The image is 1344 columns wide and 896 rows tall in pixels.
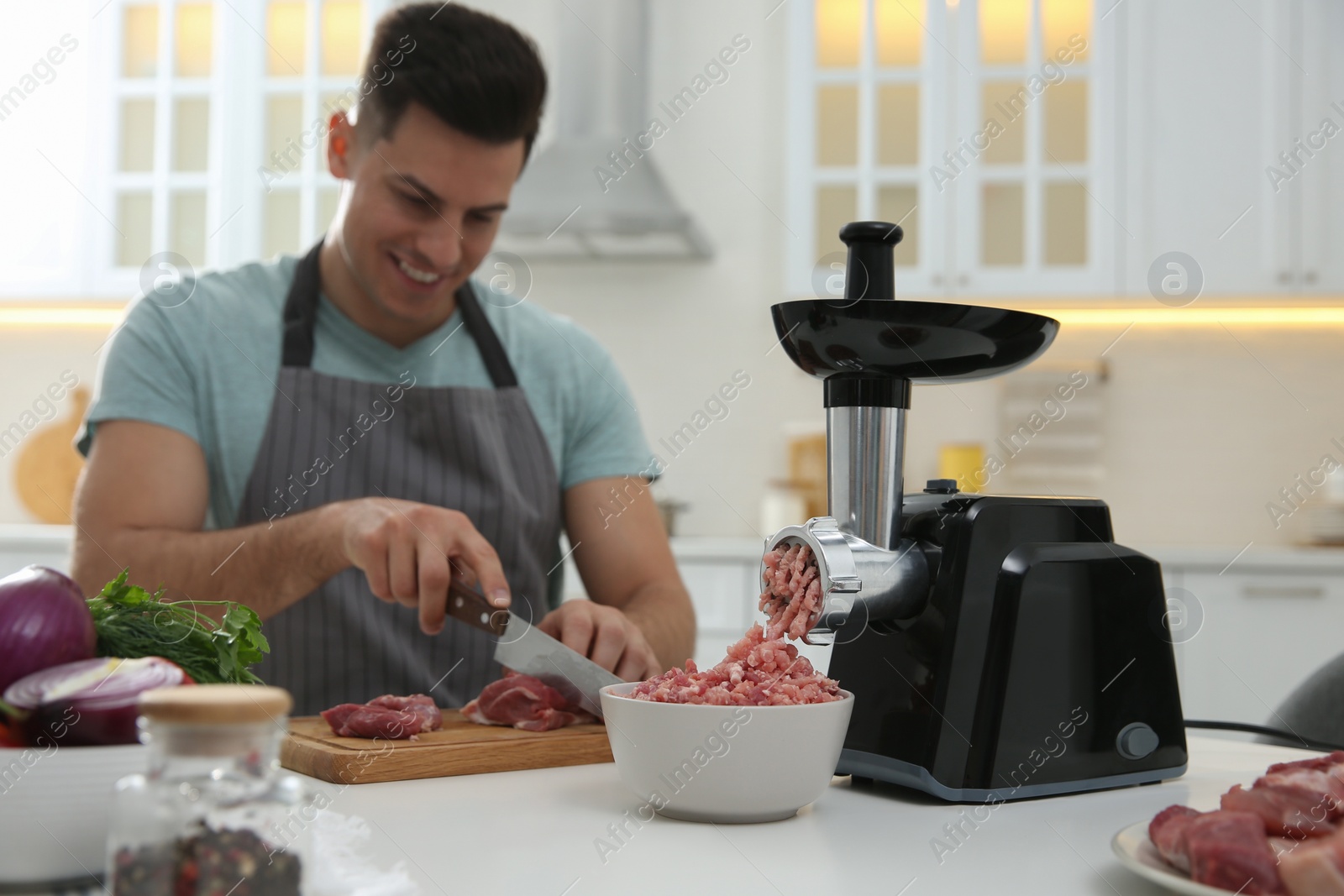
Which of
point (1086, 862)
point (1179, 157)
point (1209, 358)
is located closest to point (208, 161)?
point (1179, 157)

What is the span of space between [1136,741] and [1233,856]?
0.34m

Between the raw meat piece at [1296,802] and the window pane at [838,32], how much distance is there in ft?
8.67

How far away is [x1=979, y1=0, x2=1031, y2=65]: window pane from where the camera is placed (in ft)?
9.36

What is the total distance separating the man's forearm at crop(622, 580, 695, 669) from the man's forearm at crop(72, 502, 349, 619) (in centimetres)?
41

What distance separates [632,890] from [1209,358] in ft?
9.70

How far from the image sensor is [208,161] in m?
3.05

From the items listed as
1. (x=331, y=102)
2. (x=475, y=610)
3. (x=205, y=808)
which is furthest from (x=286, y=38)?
(x=205, y=808)

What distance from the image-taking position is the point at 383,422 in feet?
4.83

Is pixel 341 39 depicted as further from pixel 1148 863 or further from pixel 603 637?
pixel 1148 863

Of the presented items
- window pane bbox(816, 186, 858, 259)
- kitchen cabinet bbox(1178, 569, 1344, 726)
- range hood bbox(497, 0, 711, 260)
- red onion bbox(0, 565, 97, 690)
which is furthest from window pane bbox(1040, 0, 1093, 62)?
red onion bbox(0, 565, 97, 690)

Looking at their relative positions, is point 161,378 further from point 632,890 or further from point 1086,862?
point 1086,862

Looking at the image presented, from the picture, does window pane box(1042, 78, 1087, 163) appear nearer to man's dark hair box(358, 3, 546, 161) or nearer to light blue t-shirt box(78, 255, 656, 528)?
light blue t-shirt box(78, 255, 656, 528)

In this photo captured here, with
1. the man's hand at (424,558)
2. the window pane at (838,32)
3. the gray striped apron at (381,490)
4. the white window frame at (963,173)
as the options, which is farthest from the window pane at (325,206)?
the man's hand at (424,558)

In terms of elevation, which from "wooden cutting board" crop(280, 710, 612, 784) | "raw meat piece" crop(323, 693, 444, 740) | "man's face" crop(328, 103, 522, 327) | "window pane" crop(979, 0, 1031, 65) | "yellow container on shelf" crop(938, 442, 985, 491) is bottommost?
"wooden cutting board" crop(280, 710, 612, 784)
